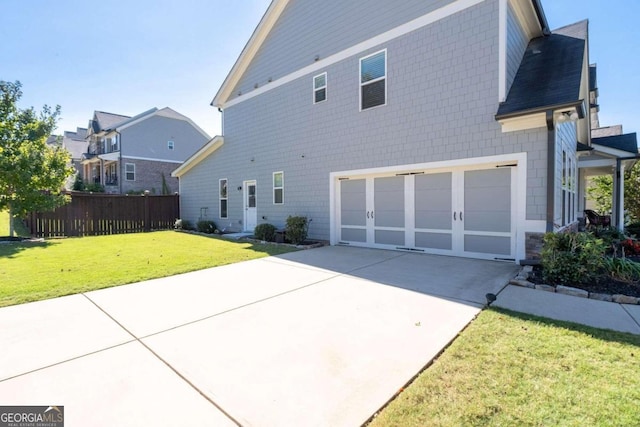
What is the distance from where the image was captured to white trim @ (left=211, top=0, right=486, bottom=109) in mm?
7602

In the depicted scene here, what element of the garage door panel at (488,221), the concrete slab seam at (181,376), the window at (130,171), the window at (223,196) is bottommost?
the concrete slab seam at (181,376)

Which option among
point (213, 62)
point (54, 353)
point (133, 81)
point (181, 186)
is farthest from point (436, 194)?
point (181, 186)

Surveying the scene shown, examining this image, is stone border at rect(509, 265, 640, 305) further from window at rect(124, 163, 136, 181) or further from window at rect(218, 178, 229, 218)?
window at rect(124, 163, 136, 181)

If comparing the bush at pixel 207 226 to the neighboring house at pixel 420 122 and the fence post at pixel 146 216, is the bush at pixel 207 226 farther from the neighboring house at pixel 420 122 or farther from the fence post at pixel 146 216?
the fence post at pixel 146 216

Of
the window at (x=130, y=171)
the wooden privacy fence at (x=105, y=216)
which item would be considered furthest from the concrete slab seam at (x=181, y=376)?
the window at (x=130, y=171)

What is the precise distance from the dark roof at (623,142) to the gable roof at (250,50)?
41.4 ft

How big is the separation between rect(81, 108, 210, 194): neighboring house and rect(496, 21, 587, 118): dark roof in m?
25.5

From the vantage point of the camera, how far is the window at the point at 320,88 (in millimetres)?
10422

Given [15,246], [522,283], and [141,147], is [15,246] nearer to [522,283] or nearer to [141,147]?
[522,283]

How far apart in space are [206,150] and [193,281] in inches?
419

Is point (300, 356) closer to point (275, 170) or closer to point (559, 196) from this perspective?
point (559, 196)

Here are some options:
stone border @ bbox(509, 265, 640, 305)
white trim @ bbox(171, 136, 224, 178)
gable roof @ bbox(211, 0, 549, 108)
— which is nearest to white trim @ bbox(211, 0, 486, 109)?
gable roof @ bbox(211, 0, 549, 108)

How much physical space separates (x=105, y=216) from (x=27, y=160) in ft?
15.1

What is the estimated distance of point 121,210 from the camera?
15.4 metres
